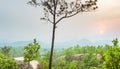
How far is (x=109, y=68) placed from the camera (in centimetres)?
2291

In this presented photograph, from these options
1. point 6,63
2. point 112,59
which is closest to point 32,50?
point 6,63

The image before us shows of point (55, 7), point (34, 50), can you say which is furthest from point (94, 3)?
point (34, 50)

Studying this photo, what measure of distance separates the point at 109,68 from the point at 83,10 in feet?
32.4

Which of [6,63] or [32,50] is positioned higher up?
[32,50]

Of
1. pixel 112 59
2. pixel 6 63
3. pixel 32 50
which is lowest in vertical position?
pixel 6 63

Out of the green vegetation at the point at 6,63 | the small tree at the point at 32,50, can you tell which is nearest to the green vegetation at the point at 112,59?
the green vegetation at the point at 6,63

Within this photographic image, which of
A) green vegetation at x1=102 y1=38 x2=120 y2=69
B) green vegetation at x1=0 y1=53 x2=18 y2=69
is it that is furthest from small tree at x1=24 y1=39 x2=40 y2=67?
green vegetation at x1=102 y1=38 x2=120 y2=69

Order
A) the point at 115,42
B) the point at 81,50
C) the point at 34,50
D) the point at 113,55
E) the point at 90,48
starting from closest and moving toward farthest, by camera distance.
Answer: the point at 113,55 < the point at 115,42 < the point at 34,50 < the point at 90,48 < the point at 81,50

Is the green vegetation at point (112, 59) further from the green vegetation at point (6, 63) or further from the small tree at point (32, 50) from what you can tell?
the small tree at point (32, 50)

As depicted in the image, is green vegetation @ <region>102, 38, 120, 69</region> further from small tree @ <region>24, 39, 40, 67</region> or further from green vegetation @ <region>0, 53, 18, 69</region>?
small tree @ <region>24, 39, 40, 67</region>

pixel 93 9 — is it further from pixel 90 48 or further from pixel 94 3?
pixel 90 48

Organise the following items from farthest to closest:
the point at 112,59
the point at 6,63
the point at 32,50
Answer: the point at 32,50, the point at 6,63, the point at 112,59

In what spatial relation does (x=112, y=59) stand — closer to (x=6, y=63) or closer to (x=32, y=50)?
(x=6, y=63)

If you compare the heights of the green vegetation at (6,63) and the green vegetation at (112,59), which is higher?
the green vegetation at (112,59)
